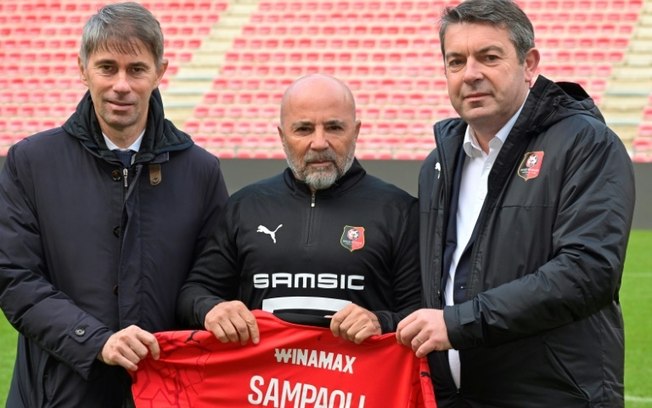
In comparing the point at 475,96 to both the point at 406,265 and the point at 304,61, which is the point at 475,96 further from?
the point at 304,61

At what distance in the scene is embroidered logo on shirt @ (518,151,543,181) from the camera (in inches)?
121

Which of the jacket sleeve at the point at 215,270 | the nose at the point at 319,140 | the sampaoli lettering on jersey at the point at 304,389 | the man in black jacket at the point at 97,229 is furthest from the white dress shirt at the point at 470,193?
the man in black jacket at the point at 97,229

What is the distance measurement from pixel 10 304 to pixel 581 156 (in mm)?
1721

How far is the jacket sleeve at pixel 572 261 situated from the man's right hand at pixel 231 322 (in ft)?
2.11

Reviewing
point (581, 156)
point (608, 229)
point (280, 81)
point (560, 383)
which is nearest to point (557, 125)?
point (581, 156)

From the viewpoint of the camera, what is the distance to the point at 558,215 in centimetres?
300

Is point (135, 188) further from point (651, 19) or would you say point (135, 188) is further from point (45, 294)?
point (651, 19)

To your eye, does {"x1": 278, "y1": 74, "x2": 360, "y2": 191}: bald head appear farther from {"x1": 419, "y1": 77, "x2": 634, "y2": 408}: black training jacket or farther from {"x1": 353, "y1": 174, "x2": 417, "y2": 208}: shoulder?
{"x1": 419, "y1": 77, "x2": 634, "y2": 408}: black training jacket

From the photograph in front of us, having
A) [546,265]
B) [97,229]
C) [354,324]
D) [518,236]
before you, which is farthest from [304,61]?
[546,265]

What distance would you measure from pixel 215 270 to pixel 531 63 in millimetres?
1183

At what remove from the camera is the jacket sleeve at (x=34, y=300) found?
3160 millimetres

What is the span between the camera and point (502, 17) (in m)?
3.17

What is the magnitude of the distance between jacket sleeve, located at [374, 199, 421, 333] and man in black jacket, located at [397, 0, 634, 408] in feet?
0.28

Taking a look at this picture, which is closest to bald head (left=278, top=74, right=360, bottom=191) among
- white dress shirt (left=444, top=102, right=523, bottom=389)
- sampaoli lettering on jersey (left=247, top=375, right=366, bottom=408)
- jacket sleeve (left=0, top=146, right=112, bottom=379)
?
white dress shirt (left=444, top=102, right=523, bottom=389)
